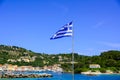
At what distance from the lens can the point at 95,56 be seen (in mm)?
175750

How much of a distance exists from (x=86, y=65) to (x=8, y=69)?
126 ft

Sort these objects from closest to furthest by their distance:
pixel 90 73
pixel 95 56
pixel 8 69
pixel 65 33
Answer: pixel 65 33 < pixel 90 73 < pixel 8 69 < pixel 95 56

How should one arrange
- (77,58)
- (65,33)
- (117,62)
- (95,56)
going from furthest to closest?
(77,58) < (95,56) < (117,62) < (65,33)

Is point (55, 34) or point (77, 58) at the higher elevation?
point (77, 58)

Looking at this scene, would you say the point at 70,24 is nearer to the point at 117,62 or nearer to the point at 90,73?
the point at 90,73

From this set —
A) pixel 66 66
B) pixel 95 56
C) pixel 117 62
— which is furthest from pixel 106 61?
pixel 66 66

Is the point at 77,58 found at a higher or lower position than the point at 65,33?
higher

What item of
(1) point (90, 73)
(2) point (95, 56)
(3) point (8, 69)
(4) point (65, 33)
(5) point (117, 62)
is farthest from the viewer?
(2) point (95, 56)

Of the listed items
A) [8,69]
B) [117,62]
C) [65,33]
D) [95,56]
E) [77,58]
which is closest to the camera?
[65,33]

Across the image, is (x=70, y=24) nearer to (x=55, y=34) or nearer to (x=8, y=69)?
Result: (x=55, y=34)

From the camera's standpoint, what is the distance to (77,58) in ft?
630

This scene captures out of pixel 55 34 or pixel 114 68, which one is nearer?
pixel 55 34

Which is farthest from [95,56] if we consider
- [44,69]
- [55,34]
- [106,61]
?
[55,34]

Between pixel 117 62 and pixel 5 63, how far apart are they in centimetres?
6483
